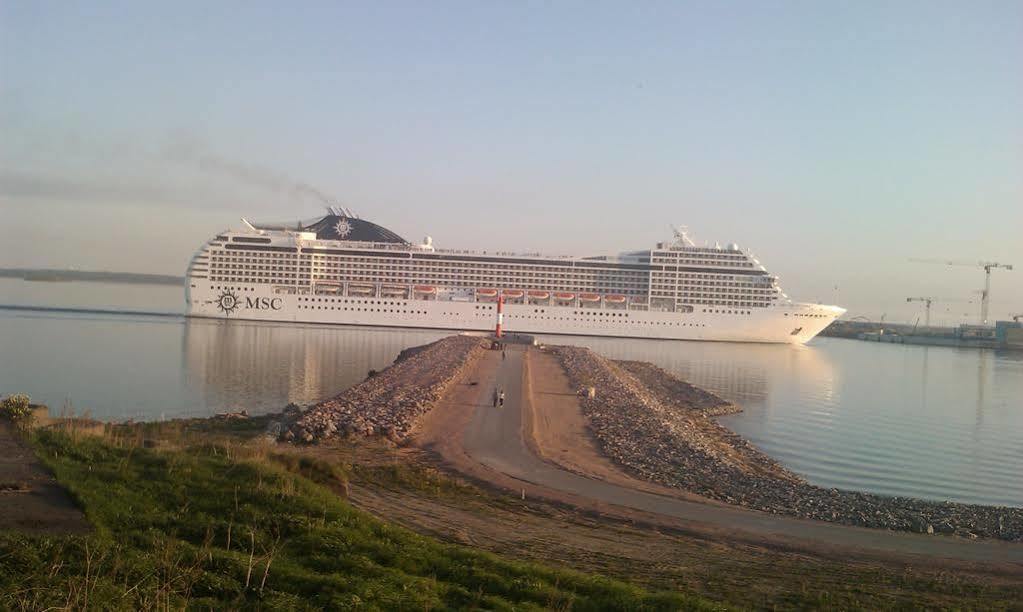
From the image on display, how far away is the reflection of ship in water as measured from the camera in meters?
25.7

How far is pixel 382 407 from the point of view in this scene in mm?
17953

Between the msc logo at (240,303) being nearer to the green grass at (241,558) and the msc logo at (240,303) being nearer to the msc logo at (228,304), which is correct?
the msc logo at (228,304)

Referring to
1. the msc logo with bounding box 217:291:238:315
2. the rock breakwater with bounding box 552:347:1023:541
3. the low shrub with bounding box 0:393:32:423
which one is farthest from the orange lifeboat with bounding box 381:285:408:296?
the low shrub with bounding box 0:393:32:423

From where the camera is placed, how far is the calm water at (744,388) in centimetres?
1858

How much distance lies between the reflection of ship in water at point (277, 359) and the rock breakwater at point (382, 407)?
2.62 meters

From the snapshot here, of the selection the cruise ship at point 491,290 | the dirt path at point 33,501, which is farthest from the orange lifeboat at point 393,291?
the dirt path at point 33,501

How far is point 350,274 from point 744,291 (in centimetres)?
3198

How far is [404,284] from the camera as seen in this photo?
217ft

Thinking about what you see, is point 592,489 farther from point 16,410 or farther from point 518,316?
point 518,316

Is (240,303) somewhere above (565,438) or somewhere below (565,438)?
above

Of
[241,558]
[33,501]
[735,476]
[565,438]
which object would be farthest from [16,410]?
[735,476]

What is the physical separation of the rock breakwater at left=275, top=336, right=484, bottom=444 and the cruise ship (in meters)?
34.9

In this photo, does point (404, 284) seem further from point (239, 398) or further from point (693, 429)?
point (693, 429)

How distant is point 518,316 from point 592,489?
53.7 metres
